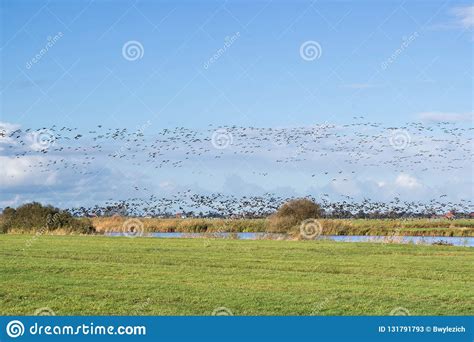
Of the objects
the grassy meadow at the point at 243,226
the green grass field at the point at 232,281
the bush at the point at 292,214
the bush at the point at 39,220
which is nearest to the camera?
the green grass field at the point at 232,281

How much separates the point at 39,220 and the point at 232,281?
3299 centimetres

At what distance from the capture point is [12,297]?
1770cm

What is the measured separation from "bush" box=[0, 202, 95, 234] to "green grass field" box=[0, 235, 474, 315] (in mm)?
18306

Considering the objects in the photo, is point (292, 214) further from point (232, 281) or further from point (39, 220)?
point (232, 281)

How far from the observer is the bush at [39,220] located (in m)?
51.1

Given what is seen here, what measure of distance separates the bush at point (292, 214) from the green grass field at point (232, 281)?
73.8 feet

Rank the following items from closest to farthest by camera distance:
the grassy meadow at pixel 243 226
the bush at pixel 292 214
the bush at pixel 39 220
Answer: the bush at pixel 39 220 < the grassy meadow at pixel 243 226 < the bush at pixel 292 214

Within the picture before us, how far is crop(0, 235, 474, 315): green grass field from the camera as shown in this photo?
659 inches

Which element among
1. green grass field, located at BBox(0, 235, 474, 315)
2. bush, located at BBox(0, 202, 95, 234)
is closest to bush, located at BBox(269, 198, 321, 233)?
bush, located at BBox(0, 202, 95, 234)

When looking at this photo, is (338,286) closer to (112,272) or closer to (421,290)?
A: (421,290)

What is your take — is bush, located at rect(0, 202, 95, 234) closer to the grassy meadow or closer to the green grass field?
the grassy meadow

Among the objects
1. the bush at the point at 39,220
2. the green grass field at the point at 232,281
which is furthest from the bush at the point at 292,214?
the green grass field at the point at 232,281

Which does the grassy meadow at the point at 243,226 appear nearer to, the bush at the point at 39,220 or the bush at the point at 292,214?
the bush at the point at 292,214
